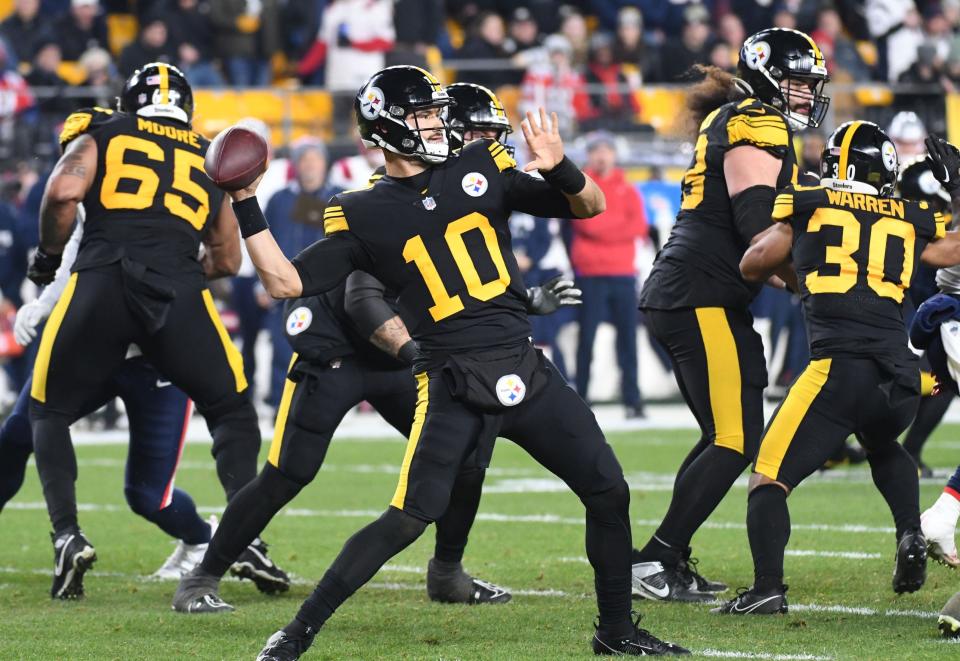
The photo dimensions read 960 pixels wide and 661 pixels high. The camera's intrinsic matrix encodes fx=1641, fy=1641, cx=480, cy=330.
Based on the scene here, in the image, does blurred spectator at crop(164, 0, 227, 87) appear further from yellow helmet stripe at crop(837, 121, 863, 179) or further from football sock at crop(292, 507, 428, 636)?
football sock at crop(292, 507, 428, 636)

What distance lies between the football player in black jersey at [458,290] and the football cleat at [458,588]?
116 cm

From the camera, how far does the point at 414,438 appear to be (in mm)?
4781

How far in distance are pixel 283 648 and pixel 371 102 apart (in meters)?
1.61

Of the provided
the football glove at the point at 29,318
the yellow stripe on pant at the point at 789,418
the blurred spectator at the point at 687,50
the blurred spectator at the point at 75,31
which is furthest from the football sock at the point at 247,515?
the blurred spectator at the point at 687,50

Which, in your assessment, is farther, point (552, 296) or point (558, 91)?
point (558, 91)

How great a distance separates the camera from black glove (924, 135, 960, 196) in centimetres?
537

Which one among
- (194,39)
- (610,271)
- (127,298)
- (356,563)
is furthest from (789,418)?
(194,39)

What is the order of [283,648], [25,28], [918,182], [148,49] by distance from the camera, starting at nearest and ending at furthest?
[283,648] → [918,182] → [148,49] → [25,28]

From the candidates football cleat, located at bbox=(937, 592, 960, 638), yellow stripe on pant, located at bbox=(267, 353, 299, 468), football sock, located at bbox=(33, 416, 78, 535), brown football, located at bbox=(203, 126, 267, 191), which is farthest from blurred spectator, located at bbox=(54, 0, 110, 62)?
football cleat, located at bbox=(937, 592, 960, 638)

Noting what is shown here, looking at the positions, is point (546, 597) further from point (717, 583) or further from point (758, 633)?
point (758, 633)

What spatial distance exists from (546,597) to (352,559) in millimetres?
1546

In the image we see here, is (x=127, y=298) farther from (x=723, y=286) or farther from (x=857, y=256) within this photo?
(x=857, y=256)

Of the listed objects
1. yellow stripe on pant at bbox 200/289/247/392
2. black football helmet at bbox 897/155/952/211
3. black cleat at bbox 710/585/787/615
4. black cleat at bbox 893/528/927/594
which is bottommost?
black cleat at bbox 710/585/787/615

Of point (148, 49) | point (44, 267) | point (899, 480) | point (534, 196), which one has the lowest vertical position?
point (899, 480)
